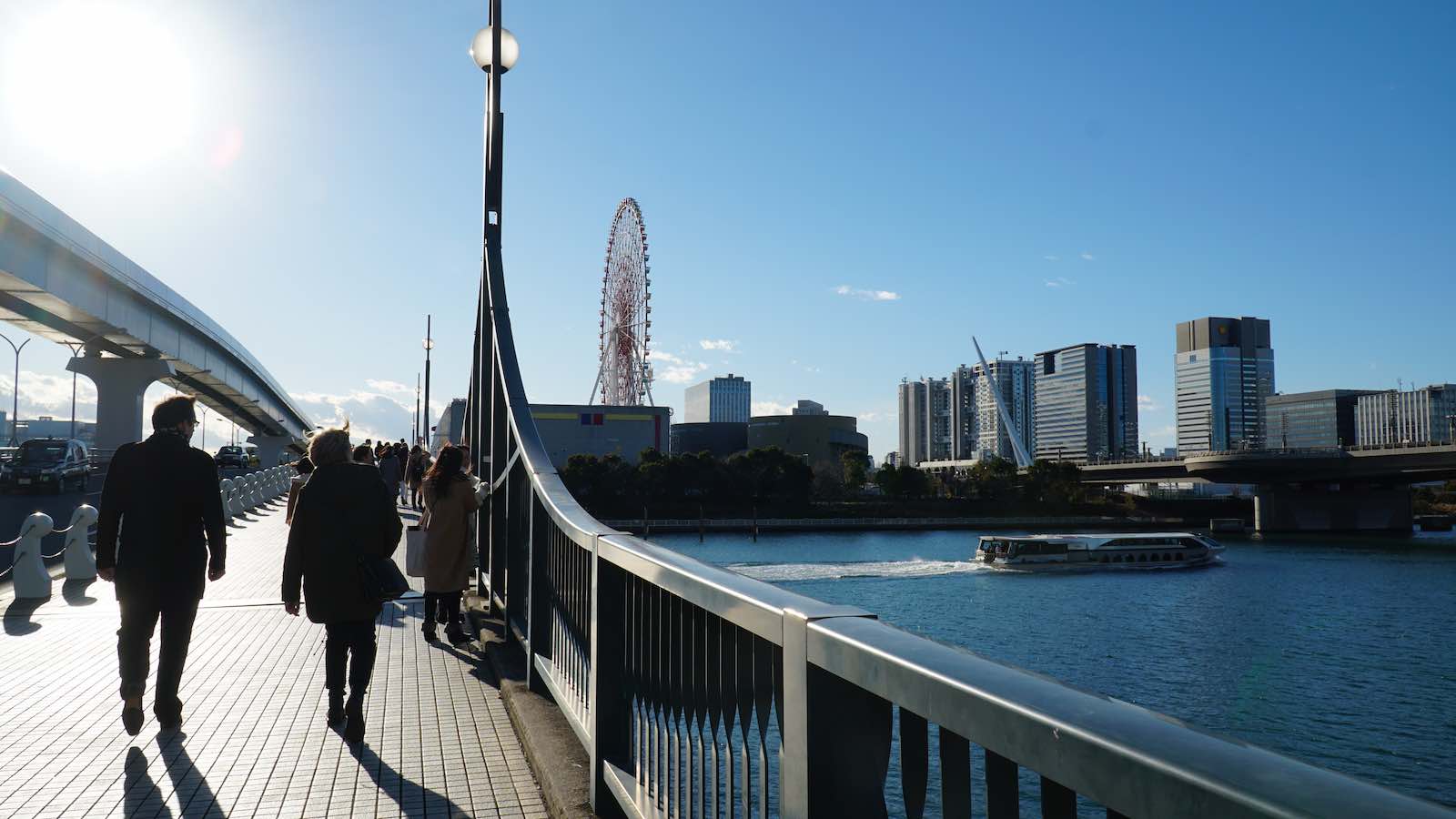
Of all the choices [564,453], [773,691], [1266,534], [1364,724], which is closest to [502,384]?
[773,691]

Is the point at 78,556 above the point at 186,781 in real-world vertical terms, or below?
above

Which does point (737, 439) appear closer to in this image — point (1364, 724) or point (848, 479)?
point (848, 479)

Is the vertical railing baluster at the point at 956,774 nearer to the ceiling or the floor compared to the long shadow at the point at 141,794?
nearer to the ceiling

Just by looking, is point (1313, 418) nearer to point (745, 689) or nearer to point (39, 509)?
point (39, 509)

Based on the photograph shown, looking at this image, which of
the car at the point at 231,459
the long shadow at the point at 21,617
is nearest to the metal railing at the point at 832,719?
the long shadow at the point at 21,617

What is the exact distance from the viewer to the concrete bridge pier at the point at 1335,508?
273ft

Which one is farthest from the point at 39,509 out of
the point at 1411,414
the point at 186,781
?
the point at 1411,414

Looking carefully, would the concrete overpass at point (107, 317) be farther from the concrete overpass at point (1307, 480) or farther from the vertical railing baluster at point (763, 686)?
the concrete overpass at point (1307, 480)

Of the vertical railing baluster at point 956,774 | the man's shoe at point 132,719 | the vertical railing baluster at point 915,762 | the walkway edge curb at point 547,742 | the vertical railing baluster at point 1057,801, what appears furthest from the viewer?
the man's shoe at point 132,719

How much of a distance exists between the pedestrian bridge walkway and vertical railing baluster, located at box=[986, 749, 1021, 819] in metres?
3.08

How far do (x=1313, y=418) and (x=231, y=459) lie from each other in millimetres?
178889

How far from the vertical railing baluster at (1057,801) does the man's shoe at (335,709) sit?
4.91 m

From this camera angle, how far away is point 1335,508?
83.2 m

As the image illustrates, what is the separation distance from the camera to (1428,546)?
69.8 m
